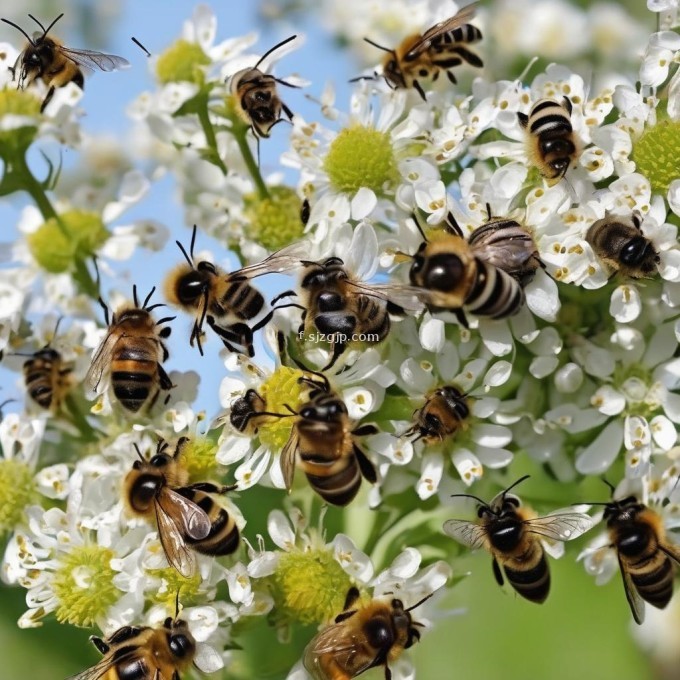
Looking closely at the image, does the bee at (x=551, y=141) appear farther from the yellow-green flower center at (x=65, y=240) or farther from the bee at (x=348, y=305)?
the yellow-green flower center at (x=65, y=240)

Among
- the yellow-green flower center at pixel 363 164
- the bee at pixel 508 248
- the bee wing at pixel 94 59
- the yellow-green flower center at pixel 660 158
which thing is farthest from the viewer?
the bee wing at pixel 94 59

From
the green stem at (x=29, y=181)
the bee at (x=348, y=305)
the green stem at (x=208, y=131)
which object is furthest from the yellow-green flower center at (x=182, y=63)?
the bee at (x=348, y=305)

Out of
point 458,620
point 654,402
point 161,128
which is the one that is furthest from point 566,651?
point 161,128

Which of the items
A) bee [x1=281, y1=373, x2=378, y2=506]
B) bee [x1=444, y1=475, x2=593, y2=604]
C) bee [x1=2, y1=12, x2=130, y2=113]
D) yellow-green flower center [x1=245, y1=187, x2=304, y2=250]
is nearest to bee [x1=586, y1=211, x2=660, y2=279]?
bee [x1=444, y1=475, x2=593, y2=604]

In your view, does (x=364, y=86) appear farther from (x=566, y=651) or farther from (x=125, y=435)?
(x=566, y=651)

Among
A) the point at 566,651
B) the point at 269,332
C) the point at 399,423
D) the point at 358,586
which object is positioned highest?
the point at 269,332

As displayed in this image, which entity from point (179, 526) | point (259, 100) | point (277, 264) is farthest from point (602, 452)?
point (259, 100)

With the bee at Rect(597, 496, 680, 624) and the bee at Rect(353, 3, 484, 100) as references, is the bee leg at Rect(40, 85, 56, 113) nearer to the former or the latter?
the bee at Rect(353, 3, 484, 100)
